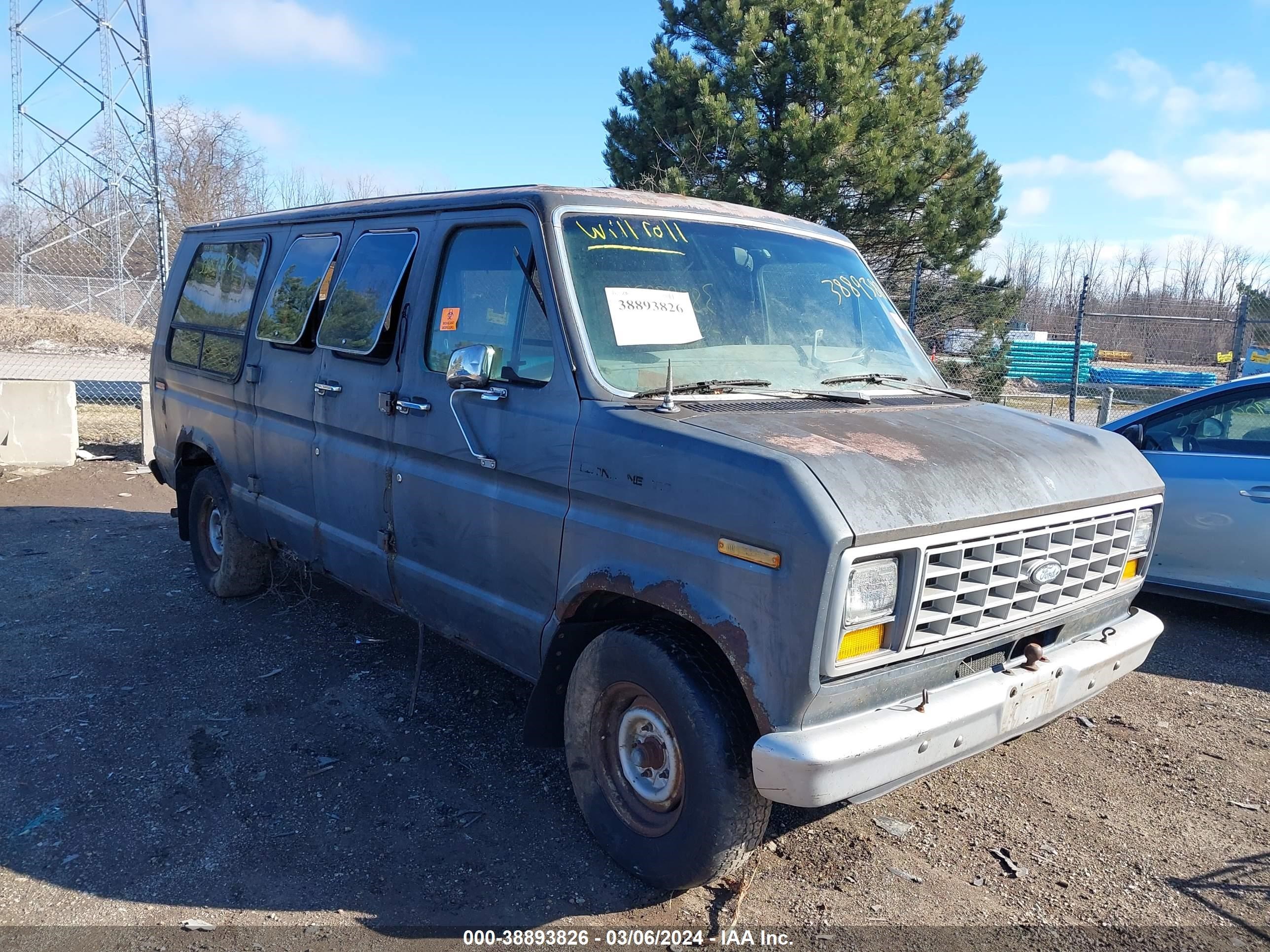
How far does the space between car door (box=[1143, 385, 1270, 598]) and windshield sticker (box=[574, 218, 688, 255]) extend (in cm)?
351

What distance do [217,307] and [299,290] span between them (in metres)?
1.14

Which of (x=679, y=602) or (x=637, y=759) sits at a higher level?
(x=679, y=602)

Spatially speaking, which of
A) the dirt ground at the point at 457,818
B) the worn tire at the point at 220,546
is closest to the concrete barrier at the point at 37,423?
the worn tire at the point at 220,546

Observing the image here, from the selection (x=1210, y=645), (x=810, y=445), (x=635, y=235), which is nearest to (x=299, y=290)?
(x=635, y=235)

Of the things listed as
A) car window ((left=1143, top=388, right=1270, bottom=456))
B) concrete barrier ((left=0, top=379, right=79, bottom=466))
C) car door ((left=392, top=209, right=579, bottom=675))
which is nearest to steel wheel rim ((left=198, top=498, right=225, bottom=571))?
car door ((left=392, top=209, right=579, bottom=675))

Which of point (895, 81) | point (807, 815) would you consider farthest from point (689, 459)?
point (895, 81)

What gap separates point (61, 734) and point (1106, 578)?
446 cm

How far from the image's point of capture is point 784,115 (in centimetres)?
1297

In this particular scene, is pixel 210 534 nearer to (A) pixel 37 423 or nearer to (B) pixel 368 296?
(B) pixel 368 296

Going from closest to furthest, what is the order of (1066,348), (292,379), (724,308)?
(724,308), (292,379), (1066,348)

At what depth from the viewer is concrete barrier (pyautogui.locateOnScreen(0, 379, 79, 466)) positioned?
31.8 ft

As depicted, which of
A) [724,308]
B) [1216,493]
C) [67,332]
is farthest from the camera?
[67,332]

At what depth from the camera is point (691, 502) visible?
280 centimetres

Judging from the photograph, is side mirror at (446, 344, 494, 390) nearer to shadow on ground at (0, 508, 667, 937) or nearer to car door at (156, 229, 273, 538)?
shadow on ground at (0, 508, 667, 937)
